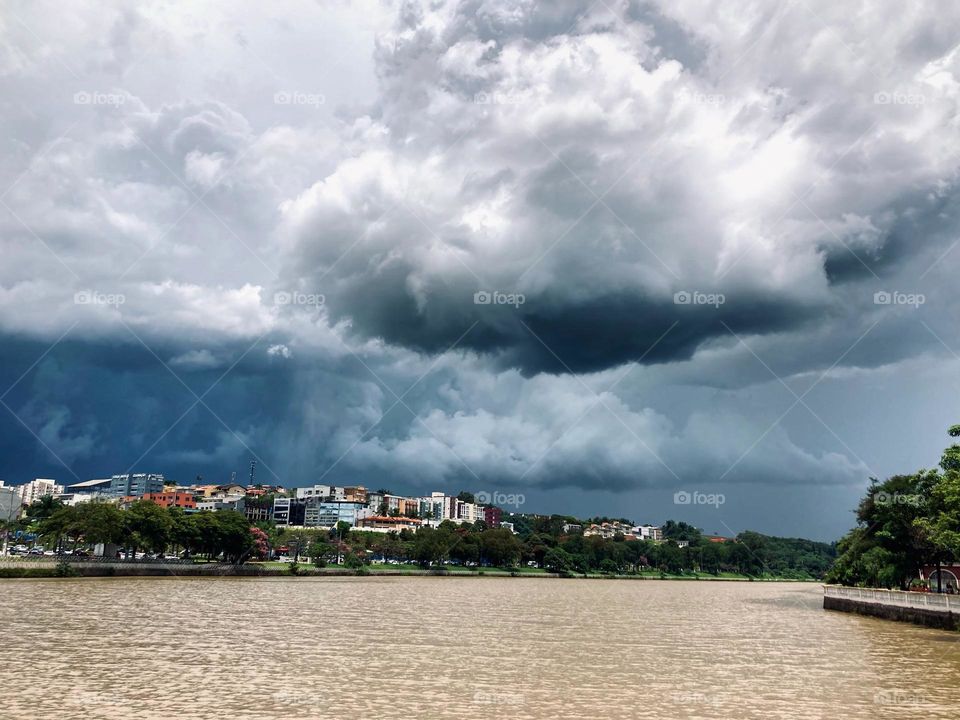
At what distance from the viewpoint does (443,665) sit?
25.7 metres

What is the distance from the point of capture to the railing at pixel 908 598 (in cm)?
4294

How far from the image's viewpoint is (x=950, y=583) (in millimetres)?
71625

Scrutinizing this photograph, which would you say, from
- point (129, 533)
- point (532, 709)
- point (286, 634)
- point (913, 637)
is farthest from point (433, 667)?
point (129, 533)

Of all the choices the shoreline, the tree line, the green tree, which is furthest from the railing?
the tree line

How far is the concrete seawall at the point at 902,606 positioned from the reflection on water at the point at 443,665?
5.02 ft

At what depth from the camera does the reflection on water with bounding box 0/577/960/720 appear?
18938 millimetres

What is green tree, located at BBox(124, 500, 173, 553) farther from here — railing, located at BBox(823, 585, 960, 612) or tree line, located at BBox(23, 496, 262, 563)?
railing, located at BBox(823, 585, 960, 612)

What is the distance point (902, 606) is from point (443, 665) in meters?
36.0

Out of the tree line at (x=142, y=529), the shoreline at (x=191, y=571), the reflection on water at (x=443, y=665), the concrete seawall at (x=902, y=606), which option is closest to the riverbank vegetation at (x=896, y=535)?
the concrete seawall at (x=902, y=606)

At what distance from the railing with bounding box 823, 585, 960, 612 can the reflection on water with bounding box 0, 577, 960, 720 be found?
2104 millimetres

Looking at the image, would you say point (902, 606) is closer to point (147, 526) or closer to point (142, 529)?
point (147, 526)

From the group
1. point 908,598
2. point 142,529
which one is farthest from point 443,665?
point 142,529

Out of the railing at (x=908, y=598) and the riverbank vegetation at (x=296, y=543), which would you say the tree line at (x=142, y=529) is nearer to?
the riverbank vegetation at (x=296, y=543)

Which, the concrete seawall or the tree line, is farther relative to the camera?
the tree line
